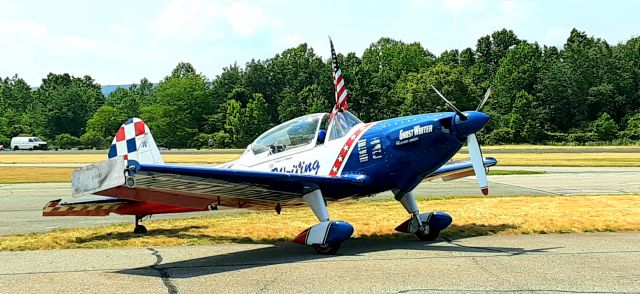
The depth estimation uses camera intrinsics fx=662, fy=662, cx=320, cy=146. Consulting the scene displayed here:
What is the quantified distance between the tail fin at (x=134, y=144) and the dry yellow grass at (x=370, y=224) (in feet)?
4.77

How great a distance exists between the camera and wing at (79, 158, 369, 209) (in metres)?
7.98

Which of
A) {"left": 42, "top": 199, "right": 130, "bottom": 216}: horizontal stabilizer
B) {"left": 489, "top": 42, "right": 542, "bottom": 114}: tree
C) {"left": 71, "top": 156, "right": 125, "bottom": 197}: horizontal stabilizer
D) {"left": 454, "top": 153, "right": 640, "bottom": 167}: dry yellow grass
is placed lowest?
{"left": 454, "top": 153, "right": 640, "bottom": 167}: dry yellow grass

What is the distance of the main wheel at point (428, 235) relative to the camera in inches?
425

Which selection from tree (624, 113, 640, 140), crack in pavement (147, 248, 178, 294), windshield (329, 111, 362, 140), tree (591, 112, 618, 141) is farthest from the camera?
tree (591, 112, 618, 141)

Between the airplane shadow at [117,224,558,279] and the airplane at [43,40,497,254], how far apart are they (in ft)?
0.98

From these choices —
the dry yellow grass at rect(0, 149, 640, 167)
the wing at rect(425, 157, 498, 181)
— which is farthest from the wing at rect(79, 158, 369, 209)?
the dry yellow grass at rect(0, 149, 640, 167)

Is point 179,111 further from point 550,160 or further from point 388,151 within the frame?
point 388,151

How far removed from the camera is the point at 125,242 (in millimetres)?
Result: 11211

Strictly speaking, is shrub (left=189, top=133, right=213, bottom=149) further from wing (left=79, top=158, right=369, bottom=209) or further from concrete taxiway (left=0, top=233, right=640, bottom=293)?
concrete taxiway (left=0, top=233, right=640, bottom=293)

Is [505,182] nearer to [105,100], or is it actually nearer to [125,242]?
[125,242]

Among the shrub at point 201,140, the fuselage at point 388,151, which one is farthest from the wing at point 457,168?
the shrub at point 201,140

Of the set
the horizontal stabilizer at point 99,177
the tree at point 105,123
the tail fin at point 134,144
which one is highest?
the tree at point 105,123

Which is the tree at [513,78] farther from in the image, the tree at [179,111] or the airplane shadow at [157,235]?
the airplane shadow at [157,235]

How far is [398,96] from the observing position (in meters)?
95.8
